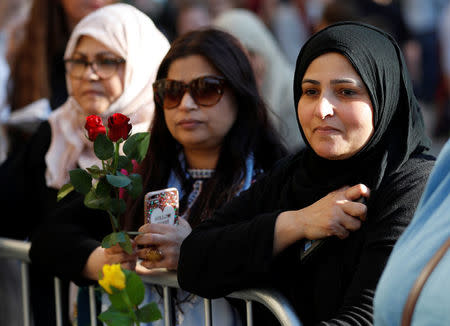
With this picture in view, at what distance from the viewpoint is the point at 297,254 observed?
232 centimetres

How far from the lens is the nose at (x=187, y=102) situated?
2965 mm

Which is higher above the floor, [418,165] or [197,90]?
[197,90]

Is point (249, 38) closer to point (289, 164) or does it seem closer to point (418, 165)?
point (289, 164)

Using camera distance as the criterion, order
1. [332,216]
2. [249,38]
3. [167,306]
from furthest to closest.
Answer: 1. [249,38]
2. [167,306]
3. [332,216]

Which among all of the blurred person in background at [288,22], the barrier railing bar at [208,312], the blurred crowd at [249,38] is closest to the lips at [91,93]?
the blurred crowd at [249,38]

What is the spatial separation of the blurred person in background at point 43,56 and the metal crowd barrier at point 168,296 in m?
0.96

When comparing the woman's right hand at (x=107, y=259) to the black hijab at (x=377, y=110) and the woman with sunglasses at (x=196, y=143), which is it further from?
the black hijab at (x=377, y=110)

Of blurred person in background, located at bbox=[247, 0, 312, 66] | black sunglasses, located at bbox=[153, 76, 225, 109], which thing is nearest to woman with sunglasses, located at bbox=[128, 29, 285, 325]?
black sunglasses, located at bbox=[153, 76, 225, 109]

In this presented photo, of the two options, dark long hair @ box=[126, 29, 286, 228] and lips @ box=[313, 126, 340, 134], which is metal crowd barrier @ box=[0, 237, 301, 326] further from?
lips @ box=[313, 126, 340, 134]

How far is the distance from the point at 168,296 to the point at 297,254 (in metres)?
0.61

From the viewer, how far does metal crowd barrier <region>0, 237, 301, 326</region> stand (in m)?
2.29

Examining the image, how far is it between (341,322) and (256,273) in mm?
364

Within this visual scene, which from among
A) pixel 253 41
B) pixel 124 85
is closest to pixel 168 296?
pixel 124 85

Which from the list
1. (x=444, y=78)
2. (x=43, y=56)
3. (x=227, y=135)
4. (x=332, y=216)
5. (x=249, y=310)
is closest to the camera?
(x=332, y=216)
